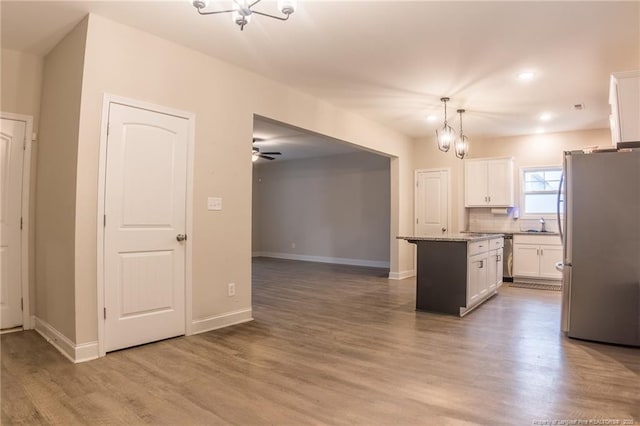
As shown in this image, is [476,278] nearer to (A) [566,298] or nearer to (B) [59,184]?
(A) [566,298]

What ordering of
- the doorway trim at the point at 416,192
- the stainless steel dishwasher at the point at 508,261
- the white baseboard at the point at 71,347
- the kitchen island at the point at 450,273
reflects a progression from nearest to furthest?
the white baseboard at the point at 71,347, the kitchen island at the point at 450,273, the stainless steel dishwasher at the point at 508,261, the doorway trim at the point at 416,192

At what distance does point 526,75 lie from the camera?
4.12 meters

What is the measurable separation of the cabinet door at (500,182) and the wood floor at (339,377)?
3.19m

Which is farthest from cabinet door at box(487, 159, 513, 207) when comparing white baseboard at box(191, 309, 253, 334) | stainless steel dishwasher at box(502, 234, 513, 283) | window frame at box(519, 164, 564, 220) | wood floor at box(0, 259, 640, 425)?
white baseboard at box(191, 309, 253, 334)

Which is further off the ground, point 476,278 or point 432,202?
point 432,202

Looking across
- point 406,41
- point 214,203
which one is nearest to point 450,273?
point 406,41

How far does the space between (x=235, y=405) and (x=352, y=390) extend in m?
0.71

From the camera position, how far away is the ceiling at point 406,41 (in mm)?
2879

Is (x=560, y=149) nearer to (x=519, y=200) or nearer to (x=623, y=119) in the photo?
(x=519, y=200)

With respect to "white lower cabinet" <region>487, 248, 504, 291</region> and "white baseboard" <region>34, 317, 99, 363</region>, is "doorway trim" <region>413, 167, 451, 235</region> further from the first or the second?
"white baseboard" <region>34, 317, 99, 363</region>

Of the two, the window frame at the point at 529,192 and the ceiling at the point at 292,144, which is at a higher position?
the ceiling at the point at 292,144

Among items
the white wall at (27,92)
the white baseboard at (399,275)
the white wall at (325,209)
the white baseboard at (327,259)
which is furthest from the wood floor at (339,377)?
the white wall at (325,209)

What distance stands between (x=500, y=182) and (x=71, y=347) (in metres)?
6.75

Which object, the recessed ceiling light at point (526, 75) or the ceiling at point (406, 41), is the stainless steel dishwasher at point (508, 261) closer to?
the ceiling at point (406, 41)
